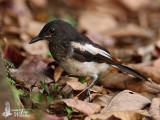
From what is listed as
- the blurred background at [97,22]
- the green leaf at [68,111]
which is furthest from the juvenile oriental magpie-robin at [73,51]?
the blurred background at [97,22]

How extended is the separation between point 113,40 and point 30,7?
3268 millimetres

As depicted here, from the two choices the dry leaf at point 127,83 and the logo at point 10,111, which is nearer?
the logo at point 10,111

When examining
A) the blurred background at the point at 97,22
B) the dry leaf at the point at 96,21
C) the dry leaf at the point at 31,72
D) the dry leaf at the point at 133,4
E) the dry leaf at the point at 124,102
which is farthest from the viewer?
the dry leaf at the point at 133,4

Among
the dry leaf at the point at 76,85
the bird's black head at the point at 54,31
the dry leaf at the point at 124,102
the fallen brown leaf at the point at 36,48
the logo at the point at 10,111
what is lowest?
the dry leaf at the point at 124,102

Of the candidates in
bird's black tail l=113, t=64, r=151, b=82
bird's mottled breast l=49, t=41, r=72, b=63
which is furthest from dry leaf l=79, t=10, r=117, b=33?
bird's mottled breast l=49, t=41, r=72, b=63

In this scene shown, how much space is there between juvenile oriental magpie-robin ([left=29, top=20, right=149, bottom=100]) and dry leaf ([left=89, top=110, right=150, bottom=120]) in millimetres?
756

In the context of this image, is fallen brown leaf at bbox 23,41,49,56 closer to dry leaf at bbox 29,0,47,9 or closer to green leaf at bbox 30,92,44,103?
green leaf at bbox 30,92,44,103

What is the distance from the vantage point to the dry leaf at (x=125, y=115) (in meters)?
3.71

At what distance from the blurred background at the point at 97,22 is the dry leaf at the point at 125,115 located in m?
2.74

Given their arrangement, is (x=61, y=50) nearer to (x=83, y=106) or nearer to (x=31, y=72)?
(x=31, y=72)

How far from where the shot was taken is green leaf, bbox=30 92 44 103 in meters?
3.99

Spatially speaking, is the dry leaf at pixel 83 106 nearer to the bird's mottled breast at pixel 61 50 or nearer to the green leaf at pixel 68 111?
the green leaf at pixel 68 111

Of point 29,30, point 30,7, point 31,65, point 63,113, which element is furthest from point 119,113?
point 30,7

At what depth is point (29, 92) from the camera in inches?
171
